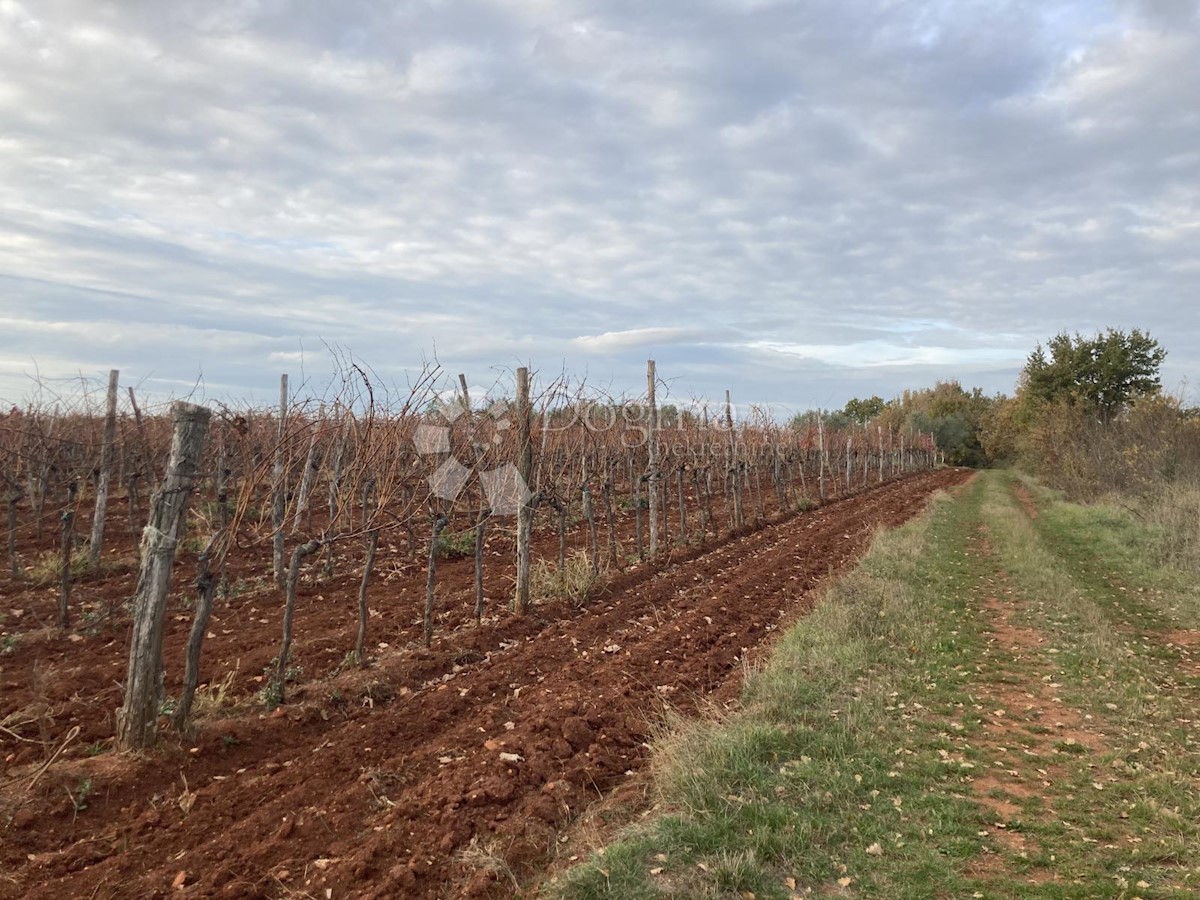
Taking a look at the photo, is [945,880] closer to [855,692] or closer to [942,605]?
[855,692]

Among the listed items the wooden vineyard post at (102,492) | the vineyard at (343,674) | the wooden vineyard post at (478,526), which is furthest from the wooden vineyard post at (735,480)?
the wooden vineyard post at (102,492)

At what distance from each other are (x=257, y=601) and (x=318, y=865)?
5.87m

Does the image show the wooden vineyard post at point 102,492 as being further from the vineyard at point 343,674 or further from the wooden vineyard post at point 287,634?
the wooden vineyard post at point 287,634

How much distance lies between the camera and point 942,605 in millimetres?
8922

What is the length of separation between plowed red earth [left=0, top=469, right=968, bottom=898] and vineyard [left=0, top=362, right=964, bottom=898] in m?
0.02

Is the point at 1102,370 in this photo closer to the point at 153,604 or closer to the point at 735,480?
the point at 735,480

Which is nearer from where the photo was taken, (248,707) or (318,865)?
(318,865)

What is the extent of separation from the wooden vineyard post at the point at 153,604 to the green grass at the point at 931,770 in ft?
9.66

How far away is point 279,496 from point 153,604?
151 cm

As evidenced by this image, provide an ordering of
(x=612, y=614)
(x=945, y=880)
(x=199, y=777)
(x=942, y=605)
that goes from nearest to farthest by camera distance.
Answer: (x=945, y=880)
(x=199, y=777)
(x=612, y=614)
(x=942, y=605)

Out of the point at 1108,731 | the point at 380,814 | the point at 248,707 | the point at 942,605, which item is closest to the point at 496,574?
the point at 248,707

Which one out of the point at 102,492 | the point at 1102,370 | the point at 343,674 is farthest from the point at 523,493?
the point at 1102,370

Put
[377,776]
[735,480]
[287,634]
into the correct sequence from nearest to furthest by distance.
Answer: [377,776], [287,634], [735,480]

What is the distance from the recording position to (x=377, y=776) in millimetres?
4371
